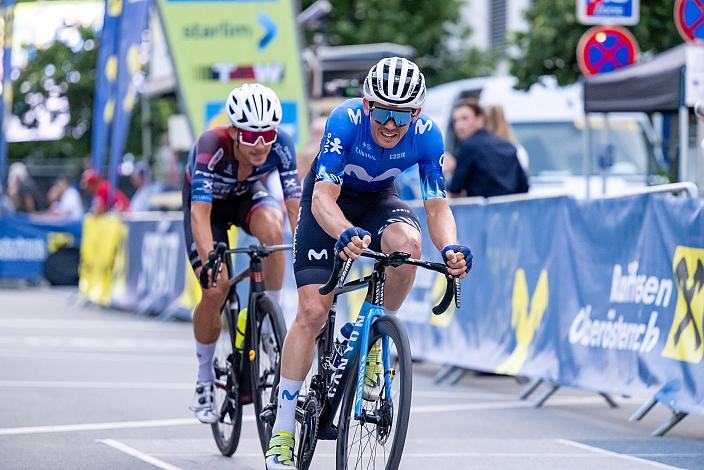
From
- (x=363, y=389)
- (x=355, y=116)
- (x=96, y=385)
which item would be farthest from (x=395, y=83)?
(x=96, y=385)

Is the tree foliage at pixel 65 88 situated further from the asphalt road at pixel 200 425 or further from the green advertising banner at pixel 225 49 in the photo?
the asphalt road at pixel 200 425

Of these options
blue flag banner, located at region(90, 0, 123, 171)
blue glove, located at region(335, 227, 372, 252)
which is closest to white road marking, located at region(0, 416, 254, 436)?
blue glove, located at region(335, 227, 372, 252)

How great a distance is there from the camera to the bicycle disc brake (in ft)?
22.3

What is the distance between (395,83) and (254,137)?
181cm

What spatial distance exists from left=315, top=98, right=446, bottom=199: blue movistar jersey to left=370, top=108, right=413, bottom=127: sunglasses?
0.59 feet

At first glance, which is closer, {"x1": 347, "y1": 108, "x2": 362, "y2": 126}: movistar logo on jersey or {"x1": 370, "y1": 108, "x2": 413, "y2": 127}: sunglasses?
{"x1": 370, "y1": 108, "x2": 413, "y2": 127}: sunglasses

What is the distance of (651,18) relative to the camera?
62.8 ft

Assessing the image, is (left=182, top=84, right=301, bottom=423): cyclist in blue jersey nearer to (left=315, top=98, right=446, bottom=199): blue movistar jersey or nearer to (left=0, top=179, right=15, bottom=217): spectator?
(left=315, top=98, right=446, bottom=199): blue movistar jersey

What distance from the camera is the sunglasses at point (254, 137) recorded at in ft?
26.6

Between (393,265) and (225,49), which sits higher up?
(225,49)

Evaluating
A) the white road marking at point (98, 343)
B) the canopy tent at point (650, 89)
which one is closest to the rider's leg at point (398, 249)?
the canopy tent at point (650, 89)

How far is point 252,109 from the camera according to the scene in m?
8.02

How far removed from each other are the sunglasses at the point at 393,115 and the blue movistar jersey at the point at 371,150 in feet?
0.59

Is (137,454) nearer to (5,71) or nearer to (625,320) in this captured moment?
(625,320)
